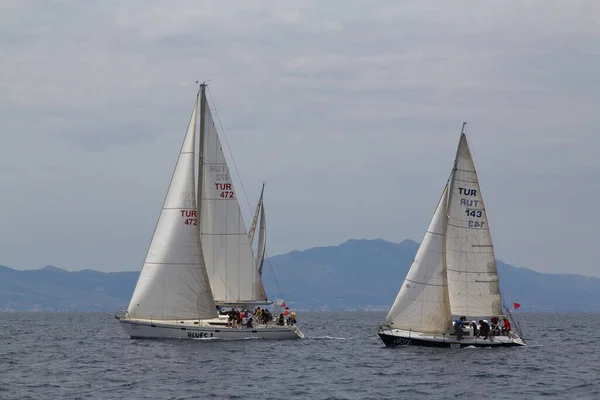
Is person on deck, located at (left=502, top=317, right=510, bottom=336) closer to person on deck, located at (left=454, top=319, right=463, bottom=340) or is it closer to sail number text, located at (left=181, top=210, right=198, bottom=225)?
person on deck, located at (left=454, top=319, right=463, bottom=340)

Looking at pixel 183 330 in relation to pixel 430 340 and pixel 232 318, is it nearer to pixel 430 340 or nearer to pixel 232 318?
pixel 232 318

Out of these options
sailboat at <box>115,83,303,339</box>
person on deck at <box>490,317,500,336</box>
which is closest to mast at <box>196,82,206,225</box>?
sailboat at <box>115,83,303,339</box>

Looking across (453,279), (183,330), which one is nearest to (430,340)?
(453,279)

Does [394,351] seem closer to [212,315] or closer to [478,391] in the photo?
[212,315]

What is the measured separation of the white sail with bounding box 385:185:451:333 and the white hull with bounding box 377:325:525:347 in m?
0.37

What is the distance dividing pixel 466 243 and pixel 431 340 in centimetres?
587

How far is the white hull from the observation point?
56.9 meters

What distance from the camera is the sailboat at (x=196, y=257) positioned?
60.4 m

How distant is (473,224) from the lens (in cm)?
5809

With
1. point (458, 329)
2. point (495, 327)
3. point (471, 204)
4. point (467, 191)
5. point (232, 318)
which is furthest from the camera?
point (232, 318)

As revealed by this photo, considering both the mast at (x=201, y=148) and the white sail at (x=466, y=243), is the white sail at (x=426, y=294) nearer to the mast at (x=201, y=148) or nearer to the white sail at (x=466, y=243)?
the white sail at (x=466, y=243)

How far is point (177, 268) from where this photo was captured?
6031 centimetres

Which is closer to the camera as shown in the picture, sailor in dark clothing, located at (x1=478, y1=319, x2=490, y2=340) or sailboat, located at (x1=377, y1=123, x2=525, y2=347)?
sailboat, located at (x1=377, y1=123, x2=525, y2=347)

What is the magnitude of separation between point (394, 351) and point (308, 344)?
1080cm
